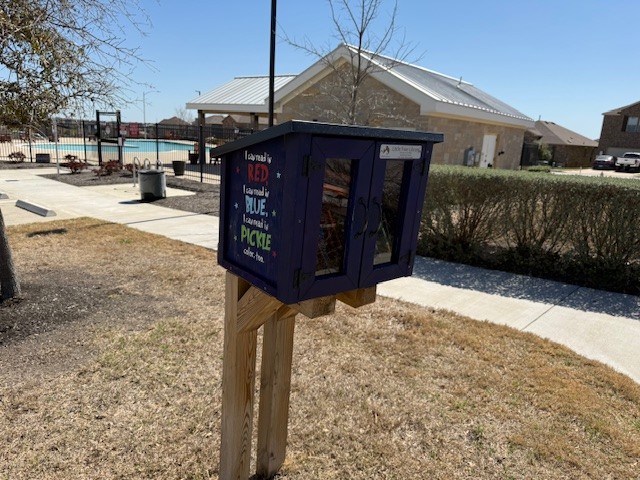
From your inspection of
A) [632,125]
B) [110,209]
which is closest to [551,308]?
[110,209]

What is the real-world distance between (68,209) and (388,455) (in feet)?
32.7

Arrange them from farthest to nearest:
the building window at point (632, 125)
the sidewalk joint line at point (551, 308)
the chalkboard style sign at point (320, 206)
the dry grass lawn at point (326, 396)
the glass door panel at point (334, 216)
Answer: the building window at point (632, 125) → the sidewalk joint line at point (551, 308) → the dry grass lawn at point (326, 396) → the glass door panel at point (334, 216) → the chalkboard style sign at point (320, 206)

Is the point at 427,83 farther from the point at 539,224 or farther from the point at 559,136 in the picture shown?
the point at 559,136

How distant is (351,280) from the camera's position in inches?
73.6

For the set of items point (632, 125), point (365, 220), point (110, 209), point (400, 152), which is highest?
point (632, 125)

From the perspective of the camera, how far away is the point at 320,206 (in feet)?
5.51

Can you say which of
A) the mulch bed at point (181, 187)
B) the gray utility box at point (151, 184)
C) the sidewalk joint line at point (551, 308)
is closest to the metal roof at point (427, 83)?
the mulch bed at point (181, 187)

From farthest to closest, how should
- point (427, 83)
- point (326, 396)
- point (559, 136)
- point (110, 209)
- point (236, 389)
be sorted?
point (559, 136)
point (427, 83)
point (110, 209)
point (326, 396)
point (236, 389)

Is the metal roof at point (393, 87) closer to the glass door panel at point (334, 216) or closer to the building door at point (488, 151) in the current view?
the building door at point (488, 151)

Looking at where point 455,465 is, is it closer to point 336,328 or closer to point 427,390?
point 427,390

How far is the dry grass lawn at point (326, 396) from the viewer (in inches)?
106

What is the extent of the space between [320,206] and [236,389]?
1.10 m

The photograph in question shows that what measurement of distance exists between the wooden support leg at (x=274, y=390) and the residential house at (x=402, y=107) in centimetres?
1079

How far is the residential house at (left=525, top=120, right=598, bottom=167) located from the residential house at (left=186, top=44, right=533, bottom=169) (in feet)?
98.8
